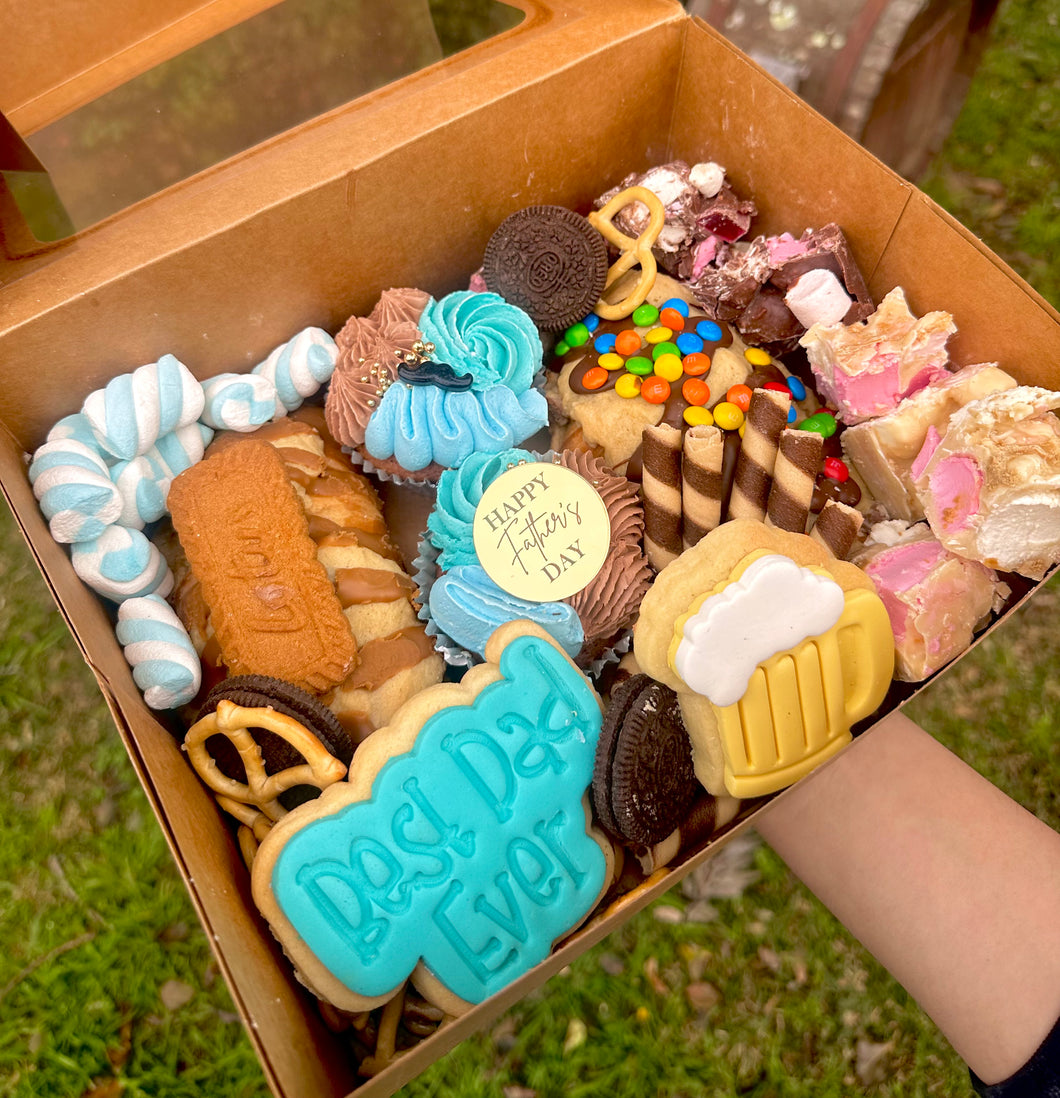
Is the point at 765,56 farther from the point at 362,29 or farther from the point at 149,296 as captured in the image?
the point at 149,296

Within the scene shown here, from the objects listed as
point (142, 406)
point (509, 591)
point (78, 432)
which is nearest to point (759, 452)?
point (509, 591)

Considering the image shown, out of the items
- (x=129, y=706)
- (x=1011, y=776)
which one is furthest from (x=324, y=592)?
(x=1011, y=776)

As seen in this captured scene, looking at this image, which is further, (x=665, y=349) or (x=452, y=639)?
(x=665, y=349)

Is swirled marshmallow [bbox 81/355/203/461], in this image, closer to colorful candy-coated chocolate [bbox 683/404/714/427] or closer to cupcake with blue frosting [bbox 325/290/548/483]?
cupcake with blue frosting [bbox 325/290/548/483]

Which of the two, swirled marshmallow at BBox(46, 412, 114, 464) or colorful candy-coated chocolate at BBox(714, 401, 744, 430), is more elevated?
swirled marshmallow at BBox(46, 412, 114, 464)

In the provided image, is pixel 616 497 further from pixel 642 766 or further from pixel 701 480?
pixel 642 766

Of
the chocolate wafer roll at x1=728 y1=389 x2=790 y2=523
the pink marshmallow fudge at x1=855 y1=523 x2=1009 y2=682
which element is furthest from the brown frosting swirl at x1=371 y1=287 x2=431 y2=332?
the pink marshmallow fudge at x1=855 y1=523 x2=1009 y2=682

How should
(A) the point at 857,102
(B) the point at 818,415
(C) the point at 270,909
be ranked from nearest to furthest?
1. (C) the point at 270,909
2. (B) the point at 818,415
3. (A) the point at 857,102
